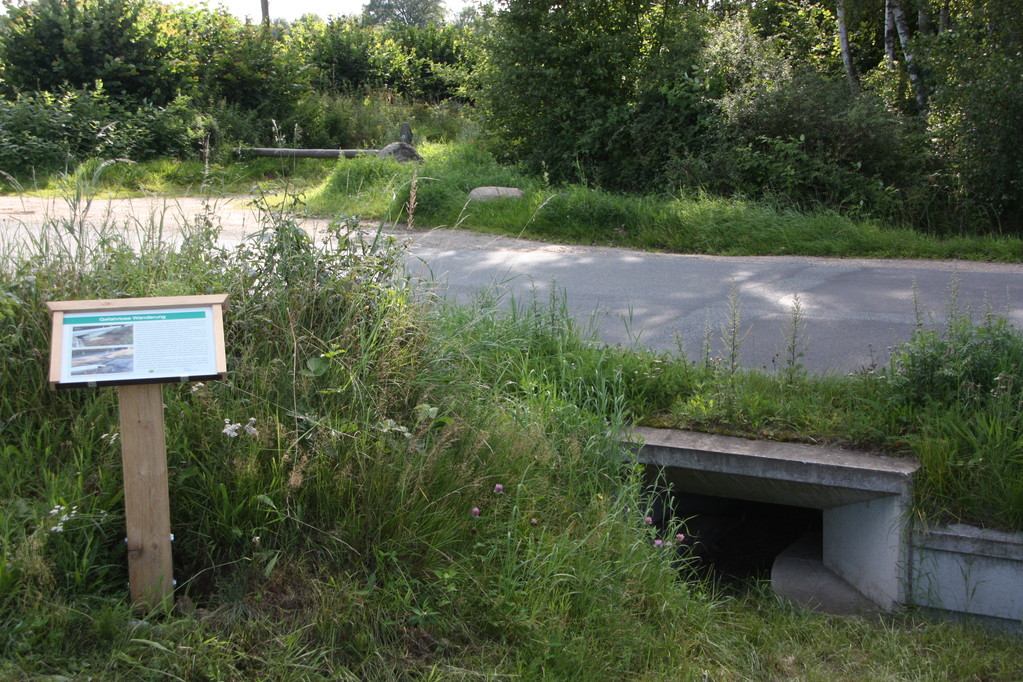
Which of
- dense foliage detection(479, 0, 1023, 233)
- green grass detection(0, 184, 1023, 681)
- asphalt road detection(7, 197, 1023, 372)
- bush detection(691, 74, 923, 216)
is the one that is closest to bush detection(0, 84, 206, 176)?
asphalt road detection(7, 197, 1023, 372)

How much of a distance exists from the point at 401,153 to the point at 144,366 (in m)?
13.4

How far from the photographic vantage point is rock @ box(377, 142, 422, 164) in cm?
1603

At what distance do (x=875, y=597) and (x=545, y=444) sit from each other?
203 centimetres

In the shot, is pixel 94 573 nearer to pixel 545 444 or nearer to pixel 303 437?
pixel 303 437

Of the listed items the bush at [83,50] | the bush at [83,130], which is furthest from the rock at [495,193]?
the bush at [83,50]

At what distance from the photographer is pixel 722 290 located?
8.94m

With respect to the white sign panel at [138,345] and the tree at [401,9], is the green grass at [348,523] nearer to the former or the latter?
the white sign panel at [138,345]

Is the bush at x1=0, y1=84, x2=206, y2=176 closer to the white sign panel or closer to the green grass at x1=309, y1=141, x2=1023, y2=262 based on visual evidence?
the green grass at x1=309, y1=141, x2=1023, y2=262

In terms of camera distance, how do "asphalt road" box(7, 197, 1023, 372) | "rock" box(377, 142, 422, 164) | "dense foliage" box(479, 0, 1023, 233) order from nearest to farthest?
1. "asphalt road" box(7, 197, 1023, 372)
2. "dense foliage" box(479, 0, 1023, 233)
3. "rock" box(377, 142, 422, 164)

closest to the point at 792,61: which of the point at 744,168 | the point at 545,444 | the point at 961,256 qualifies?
the point at 744,168

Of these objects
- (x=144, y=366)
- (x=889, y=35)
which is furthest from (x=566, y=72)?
(x=144, y=366)

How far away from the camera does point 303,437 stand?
3.90 m

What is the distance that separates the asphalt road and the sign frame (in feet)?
6.87

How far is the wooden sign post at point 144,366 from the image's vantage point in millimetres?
3266
